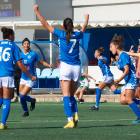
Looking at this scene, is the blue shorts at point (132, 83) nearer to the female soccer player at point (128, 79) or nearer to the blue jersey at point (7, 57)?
the female soccer player at point (128, 79)

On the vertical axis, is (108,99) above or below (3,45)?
below

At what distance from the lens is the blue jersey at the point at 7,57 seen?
277 inches

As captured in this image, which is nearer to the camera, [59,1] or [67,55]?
[67,55]

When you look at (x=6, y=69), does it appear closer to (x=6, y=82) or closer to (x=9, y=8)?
(x=6, y=82)

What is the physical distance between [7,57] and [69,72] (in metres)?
1.11

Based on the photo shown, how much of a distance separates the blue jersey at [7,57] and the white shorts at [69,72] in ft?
2.59

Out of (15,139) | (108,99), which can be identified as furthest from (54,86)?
(15,139)

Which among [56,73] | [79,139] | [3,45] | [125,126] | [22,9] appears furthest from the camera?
[22,9]

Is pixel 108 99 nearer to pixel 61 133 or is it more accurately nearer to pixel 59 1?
pixel 61 133

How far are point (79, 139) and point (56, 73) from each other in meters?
11.9

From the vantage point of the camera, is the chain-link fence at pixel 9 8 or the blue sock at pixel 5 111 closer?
the blue sock at pixel 5 111

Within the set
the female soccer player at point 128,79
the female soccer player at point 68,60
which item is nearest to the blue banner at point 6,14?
the female soccer player at point 128,79

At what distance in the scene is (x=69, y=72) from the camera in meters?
7.07

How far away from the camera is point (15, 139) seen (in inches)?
233
